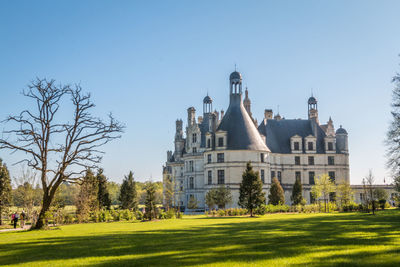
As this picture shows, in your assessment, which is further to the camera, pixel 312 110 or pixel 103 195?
pixel 312 110

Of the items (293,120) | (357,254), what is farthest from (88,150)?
(293,120)

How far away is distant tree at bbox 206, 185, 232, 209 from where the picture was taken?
4884 cm

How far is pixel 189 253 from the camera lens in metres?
12.0

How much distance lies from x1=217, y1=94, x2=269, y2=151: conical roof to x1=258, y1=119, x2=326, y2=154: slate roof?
6.86 metres

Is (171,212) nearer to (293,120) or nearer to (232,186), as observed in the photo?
(232,186)

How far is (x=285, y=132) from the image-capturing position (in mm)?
63438

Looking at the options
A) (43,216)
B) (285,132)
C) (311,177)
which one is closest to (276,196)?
(311,177)

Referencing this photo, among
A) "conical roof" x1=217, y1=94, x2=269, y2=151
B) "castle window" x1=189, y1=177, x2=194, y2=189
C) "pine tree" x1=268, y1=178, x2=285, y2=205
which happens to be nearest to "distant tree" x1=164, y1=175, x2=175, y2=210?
"conical roof" x1=217, y1=94, x2=269, y2=151

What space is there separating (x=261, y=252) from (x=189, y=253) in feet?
7.31

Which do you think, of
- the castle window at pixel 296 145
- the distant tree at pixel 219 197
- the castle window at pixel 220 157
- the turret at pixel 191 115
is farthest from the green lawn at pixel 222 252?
the turret at pixel 191 115

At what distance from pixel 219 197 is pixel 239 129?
34.1 ft

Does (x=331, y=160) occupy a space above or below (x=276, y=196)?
above

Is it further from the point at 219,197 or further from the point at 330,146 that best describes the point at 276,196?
the point at 330,146

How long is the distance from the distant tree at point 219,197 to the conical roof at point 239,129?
630 cm
